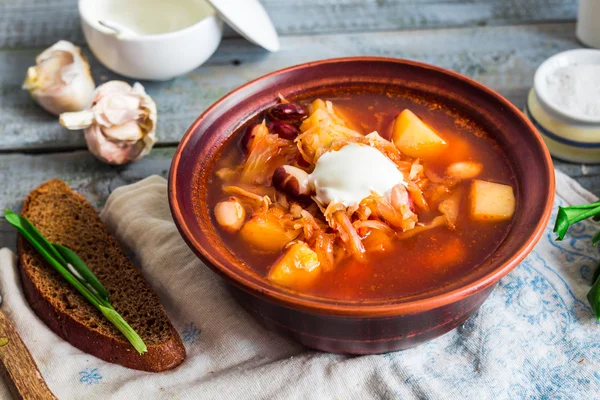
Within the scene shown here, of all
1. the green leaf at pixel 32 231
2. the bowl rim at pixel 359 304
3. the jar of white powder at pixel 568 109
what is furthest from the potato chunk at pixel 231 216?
the jar of white powder at pixel 568 109

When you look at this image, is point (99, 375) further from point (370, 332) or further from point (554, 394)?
point (554, 394)

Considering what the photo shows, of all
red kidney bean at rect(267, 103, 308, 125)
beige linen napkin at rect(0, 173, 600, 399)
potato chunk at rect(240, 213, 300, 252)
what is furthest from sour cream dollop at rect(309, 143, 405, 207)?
beige linen napkin at rect(0, 173, 600, 399)

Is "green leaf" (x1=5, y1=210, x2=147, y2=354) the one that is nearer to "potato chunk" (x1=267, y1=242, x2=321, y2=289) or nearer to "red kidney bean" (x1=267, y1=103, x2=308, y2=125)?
"potato chunk" (x1=267, y1=242, x2=321, y2=289)

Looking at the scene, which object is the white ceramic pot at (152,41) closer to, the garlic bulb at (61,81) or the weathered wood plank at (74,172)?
the garlic bulb at (61,81)

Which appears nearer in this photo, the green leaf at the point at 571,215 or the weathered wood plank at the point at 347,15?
the green leaf at the point at 571,215

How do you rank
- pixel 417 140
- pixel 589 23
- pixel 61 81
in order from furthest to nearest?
pixel 589 23 < pixel 61 81 < pixel 417 140

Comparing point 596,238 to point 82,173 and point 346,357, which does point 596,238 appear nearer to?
point 346,357

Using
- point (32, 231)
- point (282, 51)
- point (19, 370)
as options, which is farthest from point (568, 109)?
point (19, 370)
